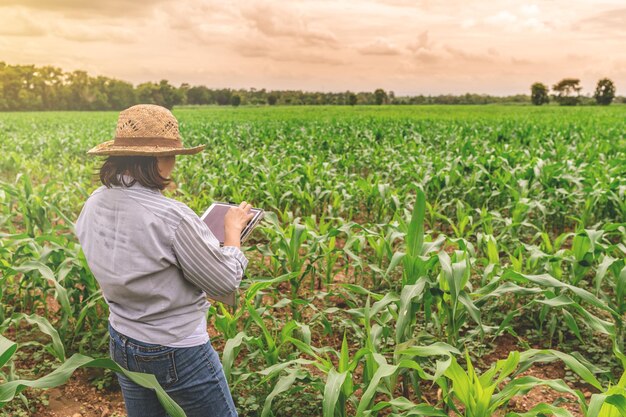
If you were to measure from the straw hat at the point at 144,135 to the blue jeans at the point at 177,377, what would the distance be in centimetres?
68

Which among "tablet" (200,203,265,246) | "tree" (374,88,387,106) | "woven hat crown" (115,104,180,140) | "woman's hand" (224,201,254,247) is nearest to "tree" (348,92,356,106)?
"tree" (374,88,387,106)

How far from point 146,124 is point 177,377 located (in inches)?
36.1

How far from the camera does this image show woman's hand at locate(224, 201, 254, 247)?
199 cm

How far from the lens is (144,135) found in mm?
1798

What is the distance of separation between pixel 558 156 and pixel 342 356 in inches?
360

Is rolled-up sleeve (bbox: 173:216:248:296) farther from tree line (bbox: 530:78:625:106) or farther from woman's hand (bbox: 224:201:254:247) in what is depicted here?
tree line (bbox: 530:78:625:106)

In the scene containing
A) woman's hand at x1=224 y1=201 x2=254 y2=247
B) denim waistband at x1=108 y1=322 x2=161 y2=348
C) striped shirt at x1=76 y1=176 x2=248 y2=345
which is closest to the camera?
striped shirt at x1=76 y1=176 x2=248 y2=345

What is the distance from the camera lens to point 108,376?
3.42 m

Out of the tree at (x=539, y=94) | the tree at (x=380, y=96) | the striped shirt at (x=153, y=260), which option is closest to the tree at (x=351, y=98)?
the tree at (x=380, y=96)

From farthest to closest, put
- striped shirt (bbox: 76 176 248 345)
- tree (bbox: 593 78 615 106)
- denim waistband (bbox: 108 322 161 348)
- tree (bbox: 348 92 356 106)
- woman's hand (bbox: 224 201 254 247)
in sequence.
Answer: tree (bbox: 593 78 615 106) → tree (bbox: 348 92 356 106) → woman's hand (bbox: 224 201 254 247) → denim waistband (bbox: 108 322 161 348) → striped shirt (bbox: 76 176 248 345)

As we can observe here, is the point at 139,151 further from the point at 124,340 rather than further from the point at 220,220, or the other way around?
the point at 124,340

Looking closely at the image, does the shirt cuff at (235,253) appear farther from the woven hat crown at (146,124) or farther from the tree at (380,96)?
the tree at (380,96)

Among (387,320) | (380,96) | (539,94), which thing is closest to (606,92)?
(539,94)

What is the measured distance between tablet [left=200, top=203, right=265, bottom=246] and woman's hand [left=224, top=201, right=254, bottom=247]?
0.03 meters
